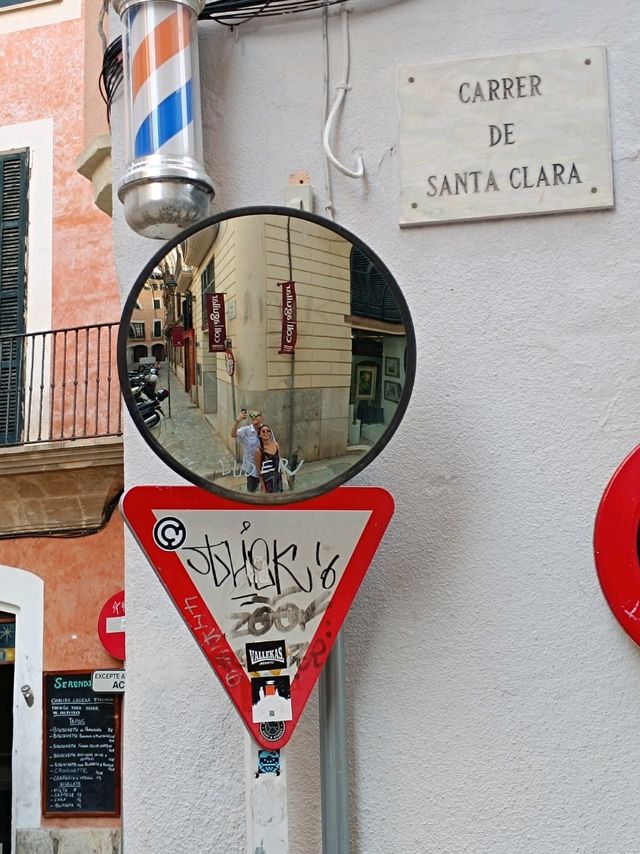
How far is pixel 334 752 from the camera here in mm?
2564

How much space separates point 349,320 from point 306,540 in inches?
19.9

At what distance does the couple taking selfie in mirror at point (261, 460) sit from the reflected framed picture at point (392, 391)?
0.89 ft

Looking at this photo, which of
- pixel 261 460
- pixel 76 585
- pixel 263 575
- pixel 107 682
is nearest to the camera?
pixel 261 460

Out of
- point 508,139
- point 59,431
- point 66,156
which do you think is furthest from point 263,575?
point 66,156

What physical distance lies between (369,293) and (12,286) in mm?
10092

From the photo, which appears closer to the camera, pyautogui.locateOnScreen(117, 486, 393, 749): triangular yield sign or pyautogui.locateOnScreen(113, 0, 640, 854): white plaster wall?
pyautogui.locateOnScreen(117, 486, 393, 749): triangular yield sign

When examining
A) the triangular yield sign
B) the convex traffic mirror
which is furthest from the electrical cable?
the triangular yield sign

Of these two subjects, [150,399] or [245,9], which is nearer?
[150,399]

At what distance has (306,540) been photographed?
2.55m

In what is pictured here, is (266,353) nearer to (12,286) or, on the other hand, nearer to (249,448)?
(249,448)

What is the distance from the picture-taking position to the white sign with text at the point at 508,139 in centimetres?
279

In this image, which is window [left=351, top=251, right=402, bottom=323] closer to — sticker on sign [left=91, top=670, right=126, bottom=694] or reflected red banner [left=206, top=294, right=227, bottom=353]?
reflected red banner [left=206, top=294, right=227, bottom=353]

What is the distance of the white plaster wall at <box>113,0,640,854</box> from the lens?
102 inches

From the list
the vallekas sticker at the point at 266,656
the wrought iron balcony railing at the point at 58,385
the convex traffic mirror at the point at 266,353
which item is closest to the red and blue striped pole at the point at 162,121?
the convex traffic mirror at the point at 266,353
